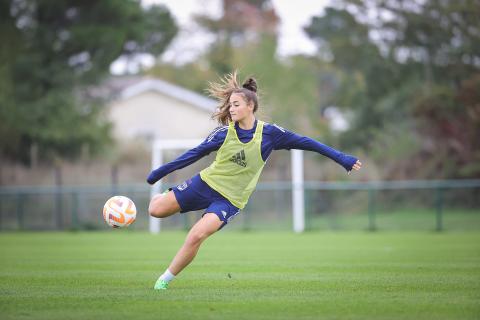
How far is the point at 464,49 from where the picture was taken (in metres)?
33.2

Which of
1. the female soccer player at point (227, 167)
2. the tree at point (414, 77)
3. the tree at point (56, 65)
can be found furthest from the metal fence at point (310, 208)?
the female soccer player at point (227, 167)

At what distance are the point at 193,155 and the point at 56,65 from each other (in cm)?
2609

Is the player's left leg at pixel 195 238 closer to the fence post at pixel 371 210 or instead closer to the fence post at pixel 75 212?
the fence post at pixel 371 210

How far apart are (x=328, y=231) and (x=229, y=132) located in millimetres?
16617

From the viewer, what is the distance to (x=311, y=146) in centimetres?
861

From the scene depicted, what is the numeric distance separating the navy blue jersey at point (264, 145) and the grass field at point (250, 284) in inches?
52.1

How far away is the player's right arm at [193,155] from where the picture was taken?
329 inches

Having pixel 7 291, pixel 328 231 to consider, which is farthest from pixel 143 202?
pixel 7 291

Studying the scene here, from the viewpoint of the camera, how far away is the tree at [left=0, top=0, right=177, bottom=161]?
1256 inches

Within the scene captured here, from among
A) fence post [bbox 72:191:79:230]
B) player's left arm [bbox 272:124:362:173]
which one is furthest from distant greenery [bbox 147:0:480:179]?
player's left arm [bbox 272:124:362:173]

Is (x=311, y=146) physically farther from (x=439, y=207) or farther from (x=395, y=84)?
(x=395, y=84)

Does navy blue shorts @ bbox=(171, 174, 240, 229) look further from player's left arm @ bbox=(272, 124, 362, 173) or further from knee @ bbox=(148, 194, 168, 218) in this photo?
player's left arm @ bbox=(272, 124, 362, 173)

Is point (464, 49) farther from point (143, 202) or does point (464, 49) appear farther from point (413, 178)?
point (143, 202)

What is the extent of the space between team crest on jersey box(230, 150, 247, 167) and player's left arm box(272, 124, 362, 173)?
0.46 meters
